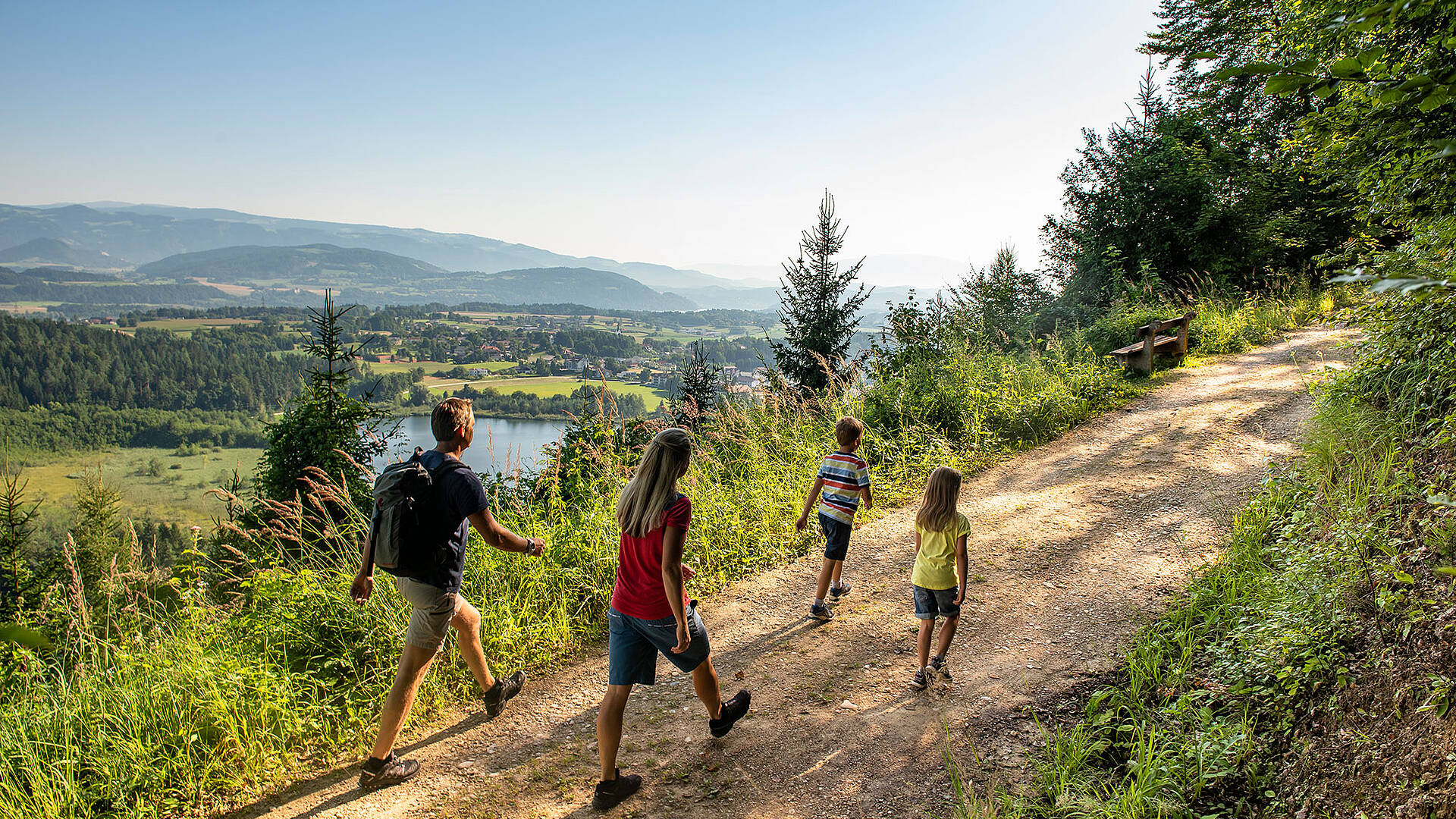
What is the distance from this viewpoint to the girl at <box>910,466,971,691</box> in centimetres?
383

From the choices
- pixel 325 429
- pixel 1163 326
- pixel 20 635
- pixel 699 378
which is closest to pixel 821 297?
pixel 699 378

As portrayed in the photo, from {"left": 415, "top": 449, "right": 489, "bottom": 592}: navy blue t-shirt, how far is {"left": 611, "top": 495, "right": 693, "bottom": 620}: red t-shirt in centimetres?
87

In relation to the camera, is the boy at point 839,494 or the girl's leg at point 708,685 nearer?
the girl's leg at point 708,685

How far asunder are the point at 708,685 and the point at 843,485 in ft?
5.70

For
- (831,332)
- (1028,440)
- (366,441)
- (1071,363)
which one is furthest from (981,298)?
(366,441)

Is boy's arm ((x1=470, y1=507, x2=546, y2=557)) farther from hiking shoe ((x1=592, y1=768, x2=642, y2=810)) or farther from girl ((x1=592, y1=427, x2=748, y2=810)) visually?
hiking shoe ((x1=592, y1=768, x2=642, y2=810))

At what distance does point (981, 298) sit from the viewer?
60.1 feet

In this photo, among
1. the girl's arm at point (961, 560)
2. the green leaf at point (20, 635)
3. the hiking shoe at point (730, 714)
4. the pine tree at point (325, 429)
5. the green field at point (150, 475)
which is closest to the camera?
the green leaf at point (20, 635)

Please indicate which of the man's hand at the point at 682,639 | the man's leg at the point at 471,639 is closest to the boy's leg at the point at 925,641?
the man's hand at the point at 682,639

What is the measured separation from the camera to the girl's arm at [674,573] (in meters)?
3.10

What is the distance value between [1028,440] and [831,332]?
8.43 meters

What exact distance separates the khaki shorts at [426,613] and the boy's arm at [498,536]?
0.35 metres

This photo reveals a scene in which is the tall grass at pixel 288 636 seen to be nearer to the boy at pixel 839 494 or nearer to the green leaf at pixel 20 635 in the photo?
the boy at pixel 839 494

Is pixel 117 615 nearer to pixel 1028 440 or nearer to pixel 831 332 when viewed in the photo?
pixel 1028 440
